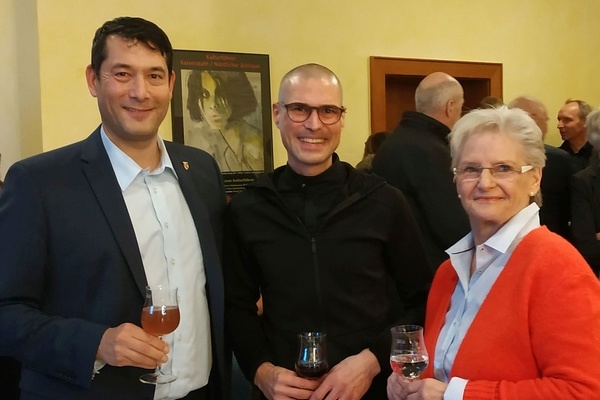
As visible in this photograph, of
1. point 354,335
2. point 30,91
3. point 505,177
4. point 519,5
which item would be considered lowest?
point 354,335

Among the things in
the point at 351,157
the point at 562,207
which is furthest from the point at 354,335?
the point at 351,157

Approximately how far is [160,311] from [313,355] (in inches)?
16.9

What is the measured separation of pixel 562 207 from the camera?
4172 mm

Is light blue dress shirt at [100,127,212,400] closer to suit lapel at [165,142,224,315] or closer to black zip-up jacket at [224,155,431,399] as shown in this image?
suit lapel at [165,142,224,315]

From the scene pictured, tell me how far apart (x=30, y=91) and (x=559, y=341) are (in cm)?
371

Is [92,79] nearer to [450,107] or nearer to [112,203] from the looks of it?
[112,203]

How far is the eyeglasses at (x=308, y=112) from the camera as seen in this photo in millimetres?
2080

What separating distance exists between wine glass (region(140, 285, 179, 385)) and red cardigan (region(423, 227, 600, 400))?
736 millimetres

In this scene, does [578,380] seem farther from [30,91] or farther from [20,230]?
[30,91]

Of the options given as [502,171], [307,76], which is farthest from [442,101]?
[502,171]

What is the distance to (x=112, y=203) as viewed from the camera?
1.87 m

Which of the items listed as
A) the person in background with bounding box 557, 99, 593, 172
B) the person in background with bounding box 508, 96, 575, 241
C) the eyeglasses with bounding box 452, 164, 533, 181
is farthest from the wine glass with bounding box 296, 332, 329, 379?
the person in background with bounding box 557, 99, 593, 172

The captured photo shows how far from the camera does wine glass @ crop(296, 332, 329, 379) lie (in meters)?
1.79

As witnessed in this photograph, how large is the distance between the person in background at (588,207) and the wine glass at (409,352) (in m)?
2.48
